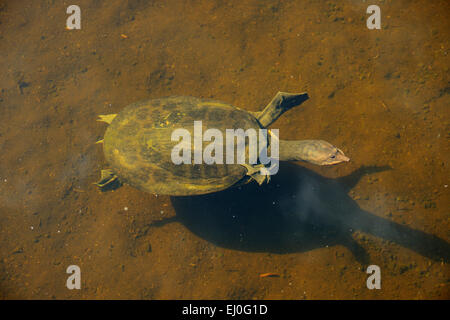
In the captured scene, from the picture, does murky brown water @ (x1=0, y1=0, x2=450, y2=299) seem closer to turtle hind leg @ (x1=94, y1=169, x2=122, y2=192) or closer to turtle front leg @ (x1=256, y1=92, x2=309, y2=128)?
turtle hind leg @ (x1=94, y1=169, x2=122, y2=192)

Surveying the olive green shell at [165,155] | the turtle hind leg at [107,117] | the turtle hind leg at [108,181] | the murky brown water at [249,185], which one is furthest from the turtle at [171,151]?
the murky brown water at [249,185]

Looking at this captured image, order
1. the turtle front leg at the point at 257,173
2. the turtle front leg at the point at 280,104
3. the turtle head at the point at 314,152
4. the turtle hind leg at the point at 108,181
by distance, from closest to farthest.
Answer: the turtle head at the point at 314,152 < the turtle front leg at the point at 257,173 < the turtle front leg at the point at 280,104 < the turtle hind leg at the point at 108,181

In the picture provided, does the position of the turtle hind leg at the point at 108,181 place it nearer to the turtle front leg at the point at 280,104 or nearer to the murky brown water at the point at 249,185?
the murky brown water at the point at 249,185

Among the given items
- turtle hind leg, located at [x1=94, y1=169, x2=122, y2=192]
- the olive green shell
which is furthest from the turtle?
turtle hind leg, located at [x1=94, y1=169, x2=122, y2=192]

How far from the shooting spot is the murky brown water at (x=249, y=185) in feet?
12.2

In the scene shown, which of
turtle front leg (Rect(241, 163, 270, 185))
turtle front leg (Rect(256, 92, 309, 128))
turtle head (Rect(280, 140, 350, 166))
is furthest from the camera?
turtle front leg (Rect(256, 92, 309, 128))

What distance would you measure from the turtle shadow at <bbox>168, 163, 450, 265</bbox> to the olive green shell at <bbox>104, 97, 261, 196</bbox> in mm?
823

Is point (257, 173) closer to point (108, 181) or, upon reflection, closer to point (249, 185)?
point (249, 185)

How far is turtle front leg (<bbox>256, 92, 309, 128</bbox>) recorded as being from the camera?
3322 mm

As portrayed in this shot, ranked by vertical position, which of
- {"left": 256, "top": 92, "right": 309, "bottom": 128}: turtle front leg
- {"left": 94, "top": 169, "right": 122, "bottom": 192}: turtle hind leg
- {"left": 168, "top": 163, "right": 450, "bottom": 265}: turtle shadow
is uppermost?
{"left": 256, "top": 92, "right": 309, "bottom": 128}: turtle front leg

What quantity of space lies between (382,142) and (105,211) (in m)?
4.03

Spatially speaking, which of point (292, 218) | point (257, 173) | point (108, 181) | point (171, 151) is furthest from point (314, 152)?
point (108, 181)

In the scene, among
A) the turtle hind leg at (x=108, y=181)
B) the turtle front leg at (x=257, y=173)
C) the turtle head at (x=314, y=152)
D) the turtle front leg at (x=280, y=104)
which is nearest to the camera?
the turtle head at (x=314, y=152)
